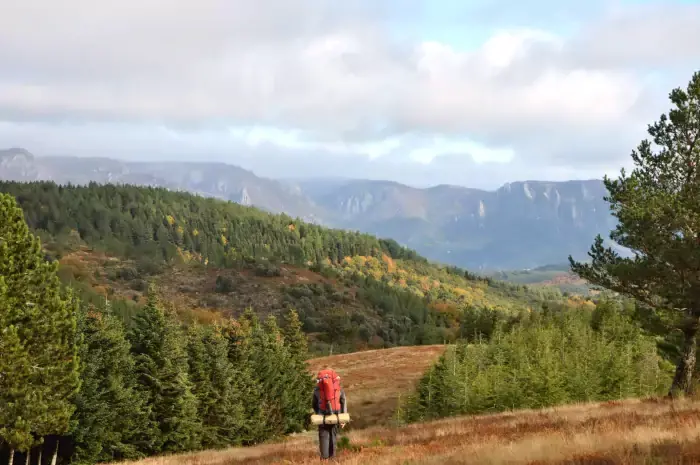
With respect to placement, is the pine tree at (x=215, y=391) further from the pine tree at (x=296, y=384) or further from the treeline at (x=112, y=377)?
the pine tree at (x=296, y=384)

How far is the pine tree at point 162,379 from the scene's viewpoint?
37906mm

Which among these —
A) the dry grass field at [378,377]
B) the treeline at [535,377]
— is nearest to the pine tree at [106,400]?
the dry grass field at [378,377]

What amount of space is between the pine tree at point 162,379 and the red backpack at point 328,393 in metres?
26.8

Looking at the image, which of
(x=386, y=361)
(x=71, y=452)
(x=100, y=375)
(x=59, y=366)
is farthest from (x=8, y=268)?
(x=386, y=361)

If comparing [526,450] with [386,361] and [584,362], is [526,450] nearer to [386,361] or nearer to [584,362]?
[584,362]

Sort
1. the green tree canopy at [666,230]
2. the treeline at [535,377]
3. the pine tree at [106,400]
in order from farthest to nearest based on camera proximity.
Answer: the treeline at [535,377] < the pine tree at [106,400] < the green tree canopy at [666,230]

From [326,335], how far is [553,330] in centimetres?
10376

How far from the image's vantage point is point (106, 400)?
35.2 m

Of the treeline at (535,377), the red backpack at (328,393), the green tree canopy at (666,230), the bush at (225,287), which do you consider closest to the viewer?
the red backpack at (328,393)

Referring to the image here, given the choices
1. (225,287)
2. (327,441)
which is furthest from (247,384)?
(225,287)

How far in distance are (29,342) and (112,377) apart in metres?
7.47

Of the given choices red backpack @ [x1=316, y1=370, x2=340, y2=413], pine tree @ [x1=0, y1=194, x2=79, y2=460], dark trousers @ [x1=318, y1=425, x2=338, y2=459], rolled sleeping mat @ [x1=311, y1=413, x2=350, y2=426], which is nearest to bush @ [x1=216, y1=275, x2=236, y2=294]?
pine tree @ [x1=0, y1=194, x2=79, y2=460]

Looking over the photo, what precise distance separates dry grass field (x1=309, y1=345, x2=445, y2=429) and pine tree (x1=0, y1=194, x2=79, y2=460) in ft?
95.1

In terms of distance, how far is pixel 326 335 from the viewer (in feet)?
520
